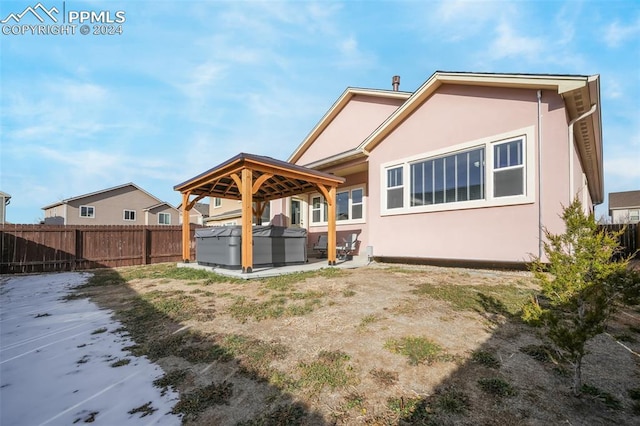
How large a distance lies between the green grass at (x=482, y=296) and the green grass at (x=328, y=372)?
96.2 inches

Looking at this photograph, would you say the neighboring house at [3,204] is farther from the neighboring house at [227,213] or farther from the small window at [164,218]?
the neighboring house at [227,213]

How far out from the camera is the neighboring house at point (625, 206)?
98.0 feet

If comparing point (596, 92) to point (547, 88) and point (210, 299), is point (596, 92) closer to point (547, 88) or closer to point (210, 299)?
point (547, 88)

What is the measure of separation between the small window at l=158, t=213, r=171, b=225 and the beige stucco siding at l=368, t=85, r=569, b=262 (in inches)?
1172

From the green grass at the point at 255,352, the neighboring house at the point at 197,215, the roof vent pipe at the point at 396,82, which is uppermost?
the roof vent pipe at the point at 396,82

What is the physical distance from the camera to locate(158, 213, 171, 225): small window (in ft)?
103

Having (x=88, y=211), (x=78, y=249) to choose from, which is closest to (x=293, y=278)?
(x=78, y=249)

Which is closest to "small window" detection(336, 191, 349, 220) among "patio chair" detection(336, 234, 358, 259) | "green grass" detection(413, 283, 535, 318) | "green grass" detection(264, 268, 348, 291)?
"patio chair" detection(336, 234, 358, 259)

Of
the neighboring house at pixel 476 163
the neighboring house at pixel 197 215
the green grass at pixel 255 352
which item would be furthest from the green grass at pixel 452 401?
the neighboring house at pixel 197 215

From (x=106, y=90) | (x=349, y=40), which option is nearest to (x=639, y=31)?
(x=349, y=40)

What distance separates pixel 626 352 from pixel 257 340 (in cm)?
419

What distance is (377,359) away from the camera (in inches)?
111

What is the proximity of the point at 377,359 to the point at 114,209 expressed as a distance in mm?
34384

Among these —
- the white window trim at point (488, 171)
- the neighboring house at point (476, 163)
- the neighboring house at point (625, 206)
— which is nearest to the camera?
the neighboring house at point (476, 163)
